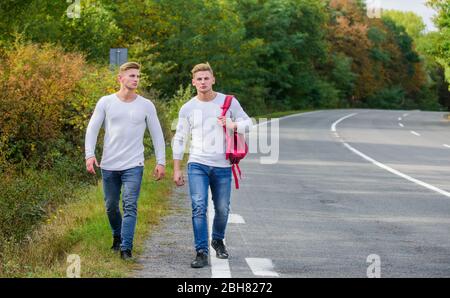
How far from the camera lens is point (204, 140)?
27.9ft

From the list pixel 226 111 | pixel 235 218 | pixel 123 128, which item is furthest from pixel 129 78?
pixel 235 218

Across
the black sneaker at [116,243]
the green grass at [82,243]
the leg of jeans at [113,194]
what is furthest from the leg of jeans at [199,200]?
the black sneaker at [116,243]

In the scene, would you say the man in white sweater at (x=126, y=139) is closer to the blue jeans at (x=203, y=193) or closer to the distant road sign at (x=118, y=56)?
the blue jeans at (x=203, y=193)

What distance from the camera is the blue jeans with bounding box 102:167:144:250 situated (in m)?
8.55

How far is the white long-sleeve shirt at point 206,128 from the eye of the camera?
8.43m

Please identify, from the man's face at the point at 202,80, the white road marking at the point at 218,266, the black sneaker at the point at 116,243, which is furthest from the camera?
the black sneaker at the point at 116,243

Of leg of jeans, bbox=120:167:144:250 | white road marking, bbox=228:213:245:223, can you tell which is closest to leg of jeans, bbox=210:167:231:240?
leg of jeans, bbox=120:167:144:250

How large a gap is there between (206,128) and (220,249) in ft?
3.89

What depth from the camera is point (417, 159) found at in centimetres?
2250

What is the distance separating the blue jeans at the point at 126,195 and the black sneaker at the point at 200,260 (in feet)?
2.19

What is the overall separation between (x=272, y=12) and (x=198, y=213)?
62.1m

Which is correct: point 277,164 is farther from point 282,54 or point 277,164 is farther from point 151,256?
point 282,54

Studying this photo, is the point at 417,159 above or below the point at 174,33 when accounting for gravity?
below
